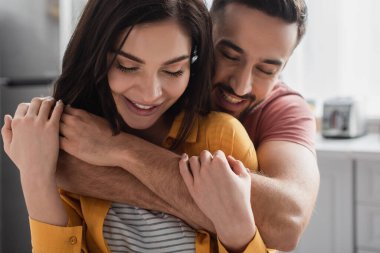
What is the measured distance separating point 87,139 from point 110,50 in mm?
195

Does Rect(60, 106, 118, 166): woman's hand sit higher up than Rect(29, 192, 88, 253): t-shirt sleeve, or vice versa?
Rect(60, 106, 118, 166): woman's hand

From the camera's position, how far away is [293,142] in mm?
1242

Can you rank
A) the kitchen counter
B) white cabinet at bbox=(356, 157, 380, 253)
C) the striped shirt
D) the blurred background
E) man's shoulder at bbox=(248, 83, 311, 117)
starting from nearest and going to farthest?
the striped shirt < man's shoulder at bbox=(248, 83, 311, 117) < the kitchen counter < white cabinet at bbox=(356, 157, 380, 253) < the blurred background

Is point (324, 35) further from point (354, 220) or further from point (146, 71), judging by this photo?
point (146, 71)

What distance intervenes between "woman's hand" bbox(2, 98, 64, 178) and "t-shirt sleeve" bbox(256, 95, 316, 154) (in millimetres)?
522

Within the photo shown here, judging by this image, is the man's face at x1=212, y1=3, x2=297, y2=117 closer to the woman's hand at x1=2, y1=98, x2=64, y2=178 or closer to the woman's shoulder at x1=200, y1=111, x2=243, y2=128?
the woman's shoulder at x1=200, y1=111, x2=243, y2=128

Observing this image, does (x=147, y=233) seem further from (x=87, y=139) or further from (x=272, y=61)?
(x=272, y=61)

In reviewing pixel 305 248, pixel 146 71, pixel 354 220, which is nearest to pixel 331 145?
pixel 354 220

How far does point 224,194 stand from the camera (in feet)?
2.96

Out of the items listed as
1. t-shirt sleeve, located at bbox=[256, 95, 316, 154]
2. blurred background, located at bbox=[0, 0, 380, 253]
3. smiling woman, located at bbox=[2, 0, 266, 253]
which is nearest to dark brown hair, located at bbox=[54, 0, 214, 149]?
smiling woman, located at bbox=[2, 0, 266, 253]

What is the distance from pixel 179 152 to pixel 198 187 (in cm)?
25

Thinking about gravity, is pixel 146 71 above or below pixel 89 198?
above

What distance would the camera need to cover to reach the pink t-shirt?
1.28m

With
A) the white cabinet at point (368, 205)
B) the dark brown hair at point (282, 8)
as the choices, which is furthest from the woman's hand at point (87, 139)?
the white cabinet at point (368, 205)
